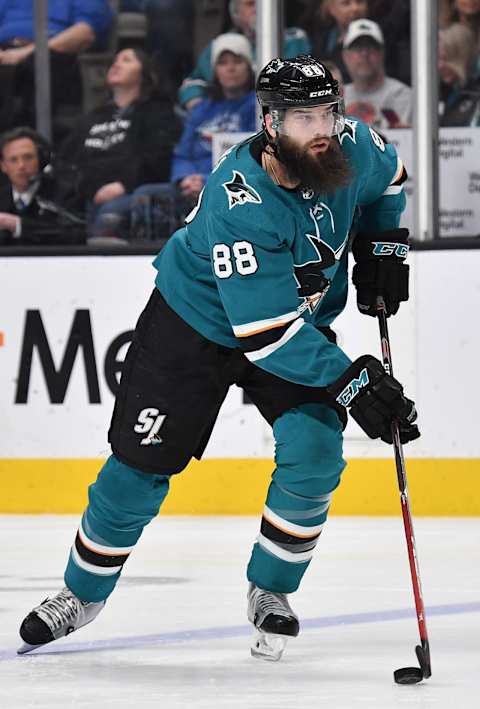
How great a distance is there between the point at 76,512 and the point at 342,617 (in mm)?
Result: 1844

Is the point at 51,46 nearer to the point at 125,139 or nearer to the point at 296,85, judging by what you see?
the point at 125,139

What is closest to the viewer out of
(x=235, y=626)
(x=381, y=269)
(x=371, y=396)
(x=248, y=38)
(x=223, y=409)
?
(x=371, y=396)

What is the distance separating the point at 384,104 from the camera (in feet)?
18.0

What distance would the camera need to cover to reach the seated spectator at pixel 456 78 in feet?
17.7

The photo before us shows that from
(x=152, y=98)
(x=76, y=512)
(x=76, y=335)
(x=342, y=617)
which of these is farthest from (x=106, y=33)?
(x=342, y=617)

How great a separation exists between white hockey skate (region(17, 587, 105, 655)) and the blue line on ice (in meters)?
0.03

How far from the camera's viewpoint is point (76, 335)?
5316mm

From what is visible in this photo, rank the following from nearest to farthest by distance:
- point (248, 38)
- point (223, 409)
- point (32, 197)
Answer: point (223, 409), point (248, 38), point (32, 197)

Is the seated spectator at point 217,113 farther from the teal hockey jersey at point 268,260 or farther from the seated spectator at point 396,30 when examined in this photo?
the teal hockey jersey at point 268,260

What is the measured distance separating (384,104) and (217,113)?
54 cm

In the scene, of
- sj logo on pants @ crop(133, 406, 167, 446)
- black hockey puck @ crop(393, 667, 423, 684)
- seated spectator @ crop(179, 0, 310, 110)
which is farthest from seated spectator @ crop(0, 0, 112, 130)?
black hockey puck @ crop(393, 667, 423, 684)

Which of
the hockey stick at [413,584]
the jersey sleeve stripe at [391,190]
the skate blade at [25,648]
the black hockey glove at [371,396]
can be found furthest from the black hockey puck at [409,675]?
the jersey sleeve stripe at [391,190]

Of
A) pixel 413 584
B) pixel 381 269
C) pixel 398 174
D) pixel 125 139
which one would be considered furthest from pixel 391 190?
pixel 125 139

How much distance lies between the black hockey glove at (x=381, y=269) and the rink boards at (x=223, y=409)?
68.9 inches
